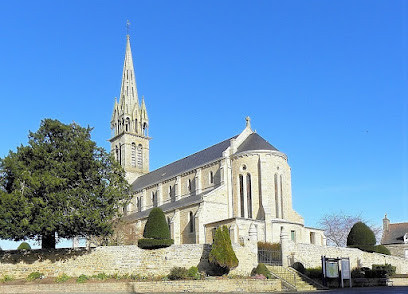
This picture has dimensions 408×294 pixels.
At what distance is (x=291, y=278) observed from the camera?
96.6ft

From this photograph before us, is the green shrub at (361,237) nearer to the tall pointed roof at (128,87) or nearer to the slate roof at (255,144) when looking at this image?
the slate roof at (255,144)

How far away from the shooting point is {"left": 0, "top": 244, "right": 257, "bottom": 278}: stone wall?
1158 inches

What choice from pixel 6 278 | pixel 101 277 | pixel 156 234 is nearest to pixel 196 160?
pixel 156 234

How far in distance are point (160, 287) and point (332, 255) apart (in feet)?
57.6

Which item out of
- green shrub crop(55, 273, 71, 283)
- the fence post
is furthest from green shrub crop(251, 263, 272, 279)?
green shrub crop(55, 273, 71, 283)

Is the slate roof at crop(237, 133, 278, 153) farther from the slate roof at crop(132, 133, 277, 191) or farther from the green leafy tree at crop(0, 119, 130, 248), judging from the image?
the green leafy tree at crop(0, 119, 130, 248)

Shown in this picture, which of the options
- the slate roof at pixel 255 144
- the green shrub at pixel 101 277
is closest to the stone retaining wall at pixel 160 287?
the green shrub at pixel 101 277

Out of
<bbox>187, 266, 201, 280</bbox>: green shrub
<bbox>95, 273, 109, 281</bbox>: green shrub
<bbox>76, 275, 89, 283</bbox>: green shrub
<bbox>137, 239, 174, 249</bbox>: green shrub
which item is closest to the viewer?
<bbox>187, 266, 201, 280</bbox>: green shrub

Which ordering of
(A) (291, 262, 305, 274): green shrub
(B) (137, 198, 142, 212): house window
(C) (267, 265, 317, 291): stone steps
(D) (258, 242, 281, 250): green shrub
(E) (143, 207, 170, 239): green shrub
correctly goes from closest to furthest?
1. (C) (267, 265, 317, 291): stone steps
2. (E) (143, 207, 170, 239): green shrub
3. (A) (291, 262, 305, 274): green shrub
4. (D) (258, 242, 281, 250): green shrub
5. (B) (137, 198, 142, 212): house window

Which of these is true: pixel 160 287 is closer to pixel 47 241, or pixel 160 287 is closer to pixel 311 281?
pixel 47 241

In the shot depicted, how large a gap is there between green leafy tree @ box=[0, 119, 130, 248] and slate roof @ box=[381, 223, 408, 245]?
140 ft

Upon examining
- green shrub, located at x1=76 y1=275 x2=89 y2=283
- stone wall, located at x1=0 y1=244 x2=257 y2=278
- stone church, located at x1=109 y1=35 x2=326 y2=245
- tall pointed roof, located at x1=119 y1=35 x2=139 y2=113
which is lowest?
green shrub, located at x1=76 y1=275 x2=89 y2=283

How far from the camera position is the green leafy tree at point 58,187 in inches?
1129

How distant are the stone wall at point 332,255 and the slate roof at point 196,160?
529 inches
